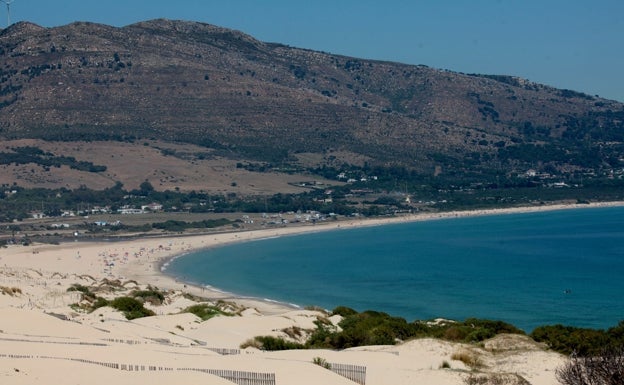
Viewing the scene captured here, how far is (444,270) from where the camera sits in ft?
267

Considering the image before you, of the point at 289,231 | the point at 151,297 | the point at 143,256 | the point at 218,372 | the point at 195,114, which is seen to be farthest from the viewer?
the point at 195,114

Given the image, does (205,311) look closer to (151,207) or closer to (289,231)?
(289,231)

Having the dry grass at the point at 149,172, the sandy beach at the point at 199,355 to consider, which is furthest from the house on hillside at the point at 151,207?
the sandy beach at the point at 199,355

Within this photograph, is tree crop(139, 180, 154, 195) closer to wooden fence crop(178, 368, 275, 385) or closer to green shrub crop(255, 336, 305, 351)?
green shrub crop(255, 336, 305, 351)

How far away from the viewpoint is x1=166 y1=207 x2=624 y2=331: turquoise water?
58531 millimetres

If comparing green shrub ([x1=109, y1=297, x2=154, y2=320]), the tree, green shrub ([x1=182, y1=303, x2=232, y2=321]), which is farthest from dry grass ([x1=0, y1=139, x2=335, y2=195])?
green shrub ([x1=109, y1=297, x2=154, y2=320])

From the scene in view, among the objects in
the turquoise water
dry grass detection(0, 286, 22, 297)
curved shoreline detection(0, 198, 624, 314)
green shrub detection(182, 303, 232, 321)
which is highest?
green shrub detection(182, 303, 232, 321)

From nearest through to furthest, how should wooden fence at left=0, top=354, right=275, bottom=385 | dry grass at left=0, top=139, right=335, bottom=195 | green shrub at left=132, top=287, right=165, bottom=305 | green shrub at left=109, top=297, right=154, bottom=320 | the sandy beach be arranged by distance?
the sandy beach → wooden fence at left=0, top=354, right=275, bottom=385 → green shrub at left=109, top=297, right=154, bottom=320 → green shrub at left=132, top=287, right=165, bottom=305 → dry grass at left=0, top=139, right=335, bottom=195

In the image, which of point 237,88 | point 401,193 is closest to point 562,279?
point 401,193

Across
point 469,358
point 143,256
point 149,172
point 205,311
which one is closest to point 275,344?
point 469,358

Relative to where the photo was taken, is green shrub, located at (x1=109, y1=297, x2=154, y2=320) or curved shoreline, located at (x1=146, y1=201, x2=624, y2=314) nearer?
green shrub, located at (x1=109, y1=297, x2=154, y2=320)

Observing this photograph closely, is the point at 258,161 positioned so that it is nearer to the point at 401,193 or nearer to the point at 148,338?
the point at 401,193

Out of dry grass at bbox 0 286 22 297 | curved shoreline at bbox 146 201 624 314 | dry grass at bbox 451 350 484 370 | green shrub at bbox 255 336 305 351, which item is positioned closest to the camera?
dry grass at bbox 451 350 484 370

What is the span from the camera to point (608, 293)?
6450 cm
